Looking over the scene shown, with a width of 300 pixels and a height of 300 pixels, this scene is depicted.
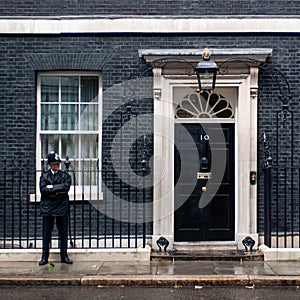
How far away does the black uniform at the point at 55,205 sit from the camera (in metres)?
9.20

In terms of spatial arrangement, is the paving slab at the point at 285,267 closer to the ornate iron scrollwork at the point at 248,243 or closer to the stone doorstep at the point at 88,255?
the ornate iron scrollwork at the point at 248,243

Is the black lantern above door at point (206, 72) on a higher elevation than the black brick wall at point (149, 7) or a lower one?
lower

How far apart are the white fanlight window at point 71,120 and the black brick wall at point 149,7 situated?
121 cm

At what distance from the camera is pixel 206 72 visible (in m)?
9.62

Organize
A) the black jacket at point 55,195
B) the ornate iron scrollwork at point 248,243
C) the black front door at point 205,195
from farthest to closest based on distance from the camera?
the black front door at point 205,195, the ornate iron scrollwork at point 248,243, the black jacket at point 55,195

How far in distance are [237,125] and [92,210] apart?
3.20m

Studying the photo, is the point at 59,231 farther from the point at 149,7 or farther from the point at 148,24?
the point at 149,7

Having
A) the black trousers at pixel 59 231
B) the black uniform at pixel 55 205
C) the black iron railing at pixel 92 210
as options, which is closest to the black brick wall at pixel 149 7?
the black iron railing at pixel 92 210

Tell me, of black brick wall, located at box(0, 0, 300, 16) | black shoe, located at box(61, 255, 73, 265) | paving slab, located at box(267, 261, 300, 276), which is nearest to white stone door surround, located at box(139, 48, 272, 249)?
black brick wall, located at box(0, 0, 300, 16)

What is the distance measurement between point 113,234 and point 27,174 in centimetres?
192

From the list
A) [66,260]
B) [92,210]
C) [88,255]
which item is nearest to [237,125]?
[92,210]

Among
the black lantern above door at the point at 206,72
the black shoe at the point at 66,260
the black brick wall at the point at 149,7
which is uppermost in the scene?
the black brick wall at the point at 149,7

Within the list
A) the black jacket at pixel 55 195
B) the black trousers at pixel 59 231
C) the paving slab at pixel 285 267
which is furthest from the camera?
the black trousers at pixel 59 231

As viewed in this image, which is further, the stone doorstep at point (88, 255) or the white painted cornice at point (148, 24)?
the white painted cornice at point (148, 24)
